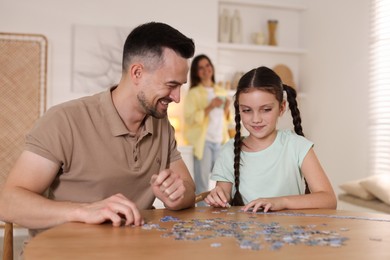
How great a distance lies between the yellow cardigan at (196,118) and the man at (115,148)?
143 inches

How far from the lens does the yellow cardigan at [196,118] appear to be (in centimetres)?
604

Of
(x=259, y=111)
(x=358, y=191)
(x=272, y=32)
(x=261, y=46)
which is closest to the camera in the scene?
(x=259, y=111)

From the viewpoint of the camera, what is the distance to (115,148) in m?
2.12

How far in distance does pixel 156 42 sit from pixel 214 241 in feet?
3.40

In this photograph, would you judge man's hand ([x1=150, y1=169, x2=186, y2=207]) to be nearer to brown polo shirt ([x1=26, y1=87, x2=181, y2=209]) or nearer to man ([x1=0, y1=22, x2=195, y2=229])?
man ([x1=0, y1=22, x2=195, y2=229])

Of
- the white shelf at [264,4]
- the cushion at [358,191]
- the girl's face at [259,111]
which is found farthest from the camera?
the white shelf at [264,4]

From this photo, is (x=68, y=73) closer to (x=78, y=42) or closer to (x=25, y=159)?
(x=78, y=42)

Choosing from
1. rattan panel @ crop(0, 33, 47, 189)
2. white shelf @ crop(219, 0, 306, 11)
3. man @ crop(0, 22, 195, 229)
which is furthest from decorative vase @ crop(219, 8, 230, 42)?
man @ crop(0, 22, 195, 229)

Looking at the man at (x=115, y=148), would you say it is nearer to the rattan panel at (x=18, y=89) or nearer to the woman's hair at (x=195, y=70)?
the woman's hair at (x=195, y=70)

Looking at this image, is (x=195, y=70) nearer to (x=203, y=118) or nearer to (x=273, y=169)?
(x=203, y=118)

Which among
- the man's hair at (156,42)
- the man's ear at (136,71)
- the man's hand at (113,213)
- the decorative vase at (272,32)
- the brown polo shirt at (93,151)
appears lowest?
the man's hand at (113,213)

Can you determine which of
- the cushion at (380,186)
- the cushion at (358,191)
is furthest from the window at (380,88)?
the cushion at (380,186)

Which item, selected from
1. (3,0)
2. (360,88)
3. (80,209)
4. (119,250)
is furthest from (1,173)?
(119,250)

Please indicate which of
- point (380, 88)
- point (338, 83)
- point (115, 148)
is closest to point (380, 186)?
point (380, 88)
